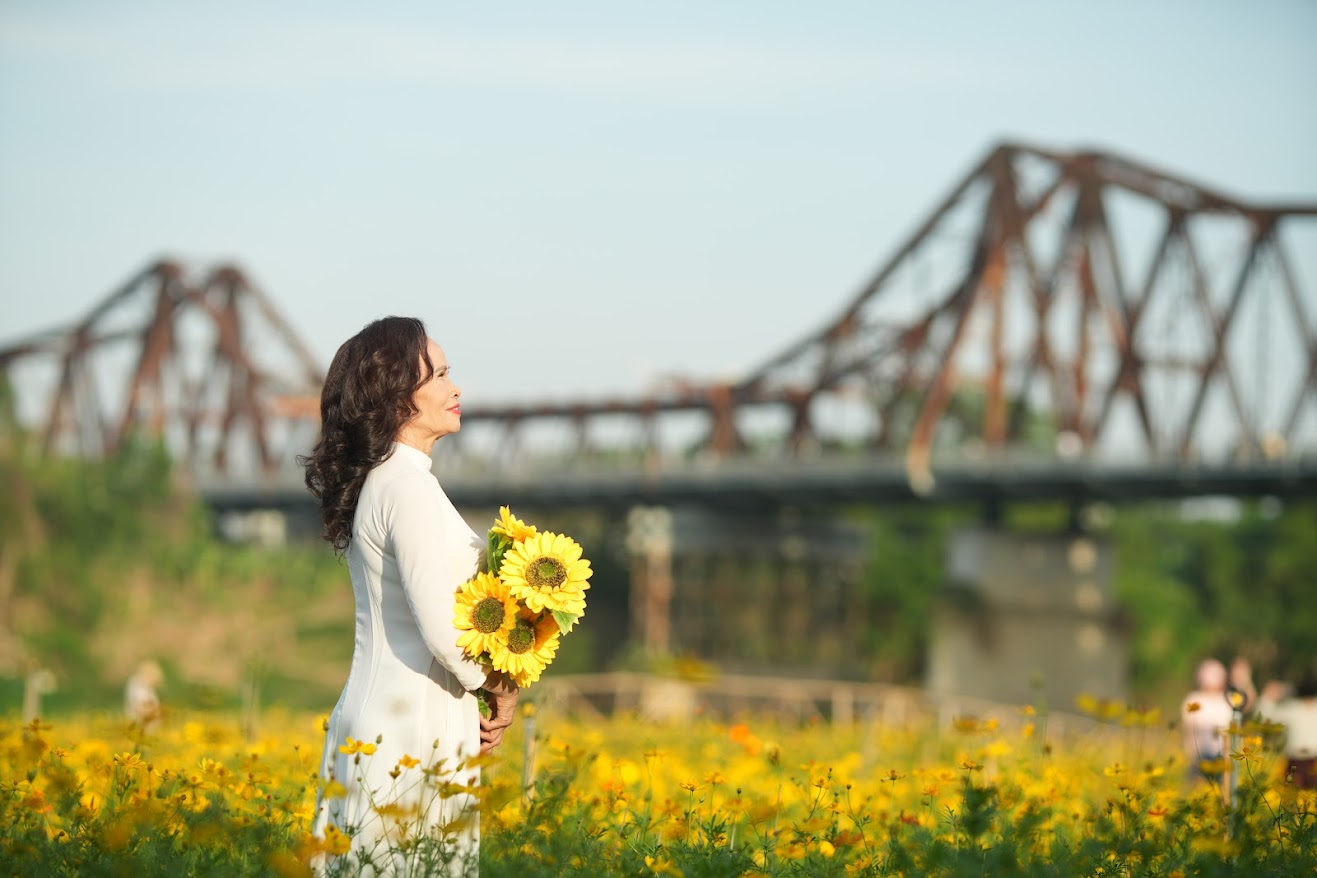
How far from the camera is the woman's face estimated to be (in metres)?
4.46

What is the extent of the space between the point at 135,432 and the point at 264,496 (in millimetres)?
11443

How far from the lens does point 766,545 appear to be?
1948 inches

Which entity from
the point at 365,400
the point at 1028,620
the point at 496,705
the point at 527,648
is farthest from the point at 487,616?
the point at 1028,620

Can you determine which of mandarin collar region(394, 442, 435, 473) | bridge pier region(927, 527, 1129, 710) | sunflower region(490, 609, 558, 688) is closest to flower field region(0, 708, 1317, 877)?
sunflower region(490, 609, 558, 688)

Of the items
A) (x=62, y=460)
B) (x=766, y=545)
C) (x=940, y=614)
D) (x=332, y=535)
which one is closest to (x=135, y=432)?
(x=62, y=460)

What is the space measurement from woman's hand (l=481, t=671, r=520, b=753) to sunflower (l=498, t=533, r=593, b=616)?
230 millimetres

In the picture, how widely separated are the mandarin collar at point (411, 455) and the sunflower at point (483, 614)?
1.04ft

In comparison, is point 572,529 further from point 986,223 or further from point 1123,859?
point 1123,859

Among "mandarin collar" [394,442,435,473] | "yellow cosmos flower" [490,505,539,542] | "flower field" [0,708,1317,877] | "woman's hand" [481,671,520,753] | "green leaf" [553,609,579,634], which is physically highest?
"mandarin collar" [394,442,435,473]

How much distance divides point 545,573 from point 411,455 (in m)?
0.44

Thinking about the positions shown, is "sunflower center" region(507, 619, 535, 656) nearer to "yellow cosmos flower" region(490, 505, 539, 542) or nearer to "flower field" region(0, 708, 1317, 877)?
"yellow cosmos flower" region(490, 505, 539, 542)

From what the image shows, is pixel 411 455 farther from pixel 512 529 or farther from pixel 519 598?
pixel 519 598

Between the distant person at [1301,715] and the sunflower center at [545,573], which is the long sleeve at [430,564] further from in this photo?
the distant person at [1301,715]

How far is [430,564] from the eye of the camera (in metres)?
4.27
